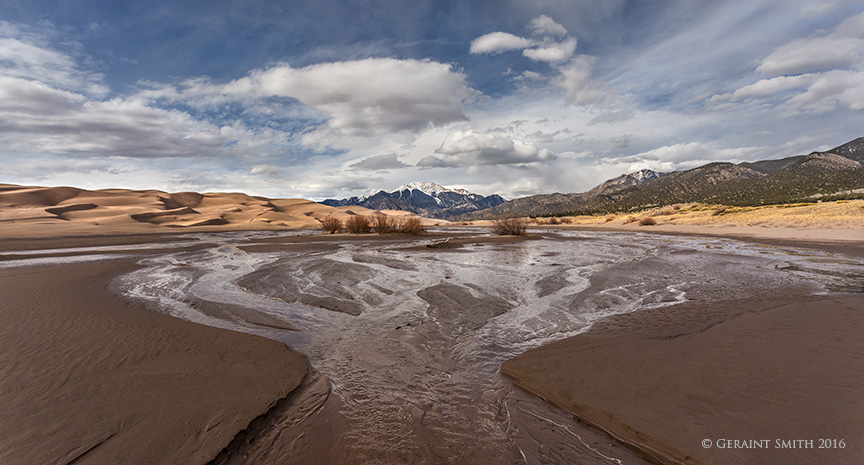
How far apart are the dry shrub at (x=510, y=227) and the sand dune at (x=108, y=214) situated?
2211 centimetres

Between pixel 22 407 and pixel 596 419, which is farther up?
pixel 22 407

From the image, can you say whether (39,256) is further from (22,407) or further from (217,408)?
(217,408)

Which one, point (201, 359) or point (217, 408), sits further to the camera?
point (201, 359)

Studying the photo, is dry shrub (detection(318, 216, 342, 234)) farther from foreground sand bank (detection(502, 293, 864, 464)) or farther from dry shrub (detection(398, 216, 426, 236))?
foreground sand bank (detection(502, 293, 864, 464))

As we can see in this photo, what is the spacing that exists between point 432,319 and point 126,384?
14.0 feet

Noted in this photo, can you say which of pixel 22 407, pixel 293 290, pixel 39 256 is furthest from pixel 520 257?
pixel 39 256

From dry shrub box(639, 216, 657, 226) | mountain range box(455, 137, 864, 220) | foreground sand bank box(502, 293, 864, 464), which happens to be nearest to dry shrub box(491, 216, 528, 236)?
mountain range box(455, 137, 864, 220)

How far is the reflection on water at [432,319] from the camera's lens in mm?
2861

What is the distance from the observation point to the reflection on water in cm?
286

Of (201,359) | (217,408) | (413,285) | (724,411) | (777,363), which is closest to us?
(724,411)

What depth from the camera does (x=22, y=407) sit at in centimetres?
316

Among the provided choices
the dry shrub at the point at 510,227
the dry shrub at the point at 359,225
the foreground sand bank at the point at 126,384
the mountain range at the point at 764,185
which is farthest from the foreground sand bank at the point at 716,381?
the dry shrub at the point at 359,225

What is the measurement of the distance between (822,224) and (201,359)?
1306 inches

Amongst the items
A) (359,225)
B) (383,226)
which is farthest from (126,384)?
(359,225)
